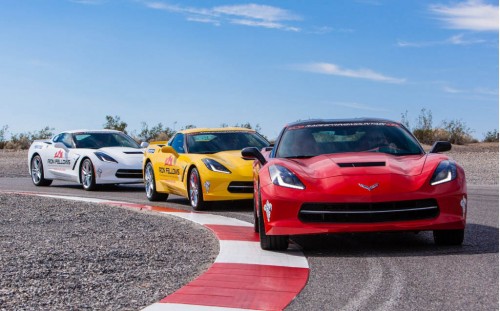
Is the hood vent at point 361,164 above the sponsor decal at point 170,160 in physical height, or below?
above

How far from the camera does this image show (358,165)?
8.31 meters

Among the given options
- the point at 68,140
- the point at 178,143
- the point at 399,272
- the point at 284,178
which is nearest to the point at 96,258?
the point at 284,178

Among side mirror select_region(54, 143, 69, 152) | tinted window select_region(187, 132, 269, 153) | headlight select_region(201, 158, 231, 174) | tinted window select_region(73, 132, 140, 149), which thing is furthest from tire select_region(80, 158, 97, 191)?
headlight select_region(201, 158, 231, 174)

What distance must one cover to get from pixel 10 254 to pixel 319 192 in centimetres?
291

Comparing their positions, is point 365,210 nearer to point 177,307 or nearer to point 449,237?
point 449,237

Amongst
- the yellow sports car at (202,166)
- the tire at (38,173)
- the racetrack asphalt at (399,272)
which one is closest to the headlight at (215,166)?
the yellow sports car at (202,166)

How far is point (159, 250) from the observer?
8.50 metres

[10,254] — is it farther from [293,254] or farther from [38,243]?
[293,254]

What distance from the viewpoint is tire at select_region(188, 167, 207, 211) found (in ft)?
43.3

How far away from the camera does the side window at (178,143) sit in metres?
14.5

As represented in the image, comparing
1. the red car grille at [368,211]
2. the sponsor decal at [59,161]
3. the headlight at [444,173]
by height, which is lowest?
the sponsor decal at [59,161]

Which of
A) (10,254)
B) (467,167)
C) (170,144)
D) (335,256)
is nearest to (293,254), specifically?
(335,256)

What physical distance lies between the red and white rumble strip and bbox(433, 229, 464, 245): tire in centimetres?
137

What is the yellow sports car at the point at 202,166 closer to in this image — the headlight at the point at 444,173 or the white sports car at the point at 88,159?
the white sports car at the point at 88,159
